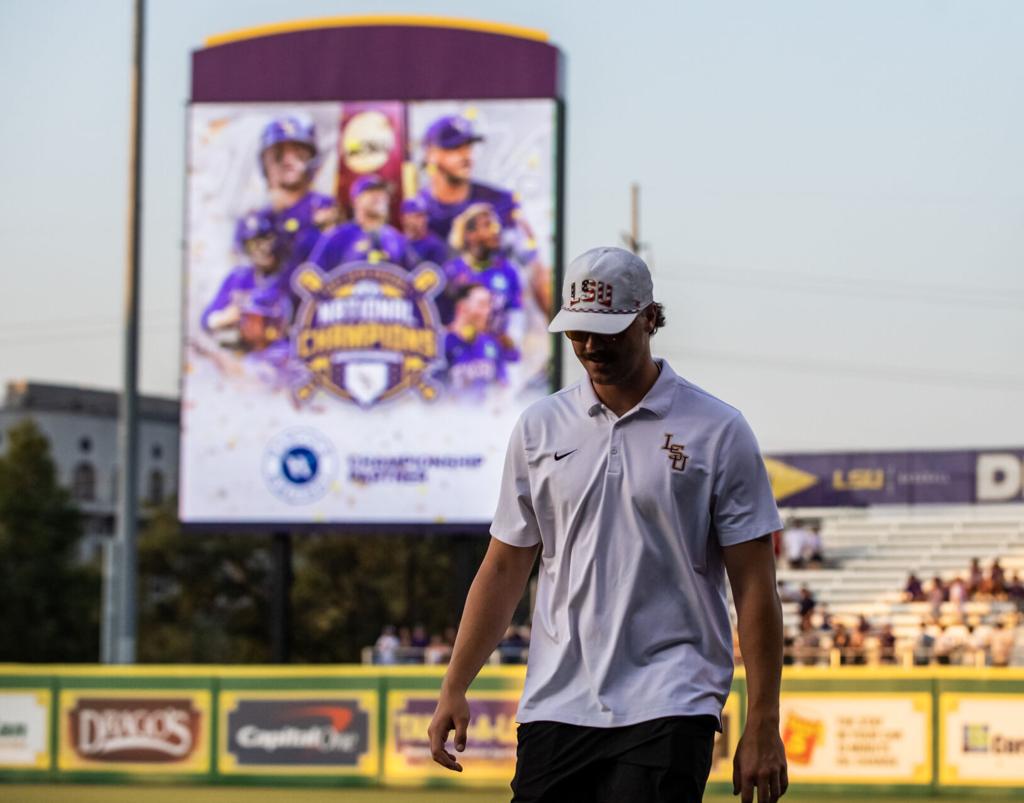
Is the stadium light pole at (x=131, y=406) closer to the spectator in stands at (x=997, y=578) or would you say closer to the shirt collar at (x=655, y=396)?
the spectator in stands at (x=997, y=578)

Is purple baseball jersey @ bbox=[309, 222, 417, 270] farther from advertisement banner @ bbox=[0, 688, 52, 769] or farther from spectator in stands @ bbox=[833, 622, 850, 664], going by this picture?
spectator in stands @ bbox=[833, 622, 850, 664]

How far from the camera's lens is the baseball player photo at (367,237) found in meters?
23.6

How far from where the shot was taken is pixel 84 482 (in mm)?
93312

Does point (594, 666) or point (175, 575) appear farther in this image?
point (175, 575)

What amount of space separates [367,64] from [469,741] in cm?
948

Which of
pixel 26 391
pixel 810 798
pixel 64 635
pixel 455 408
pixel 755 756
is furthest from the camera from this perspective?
pixel 26 391

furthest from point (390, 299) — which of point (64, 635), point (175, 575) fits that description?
point (175, 575)

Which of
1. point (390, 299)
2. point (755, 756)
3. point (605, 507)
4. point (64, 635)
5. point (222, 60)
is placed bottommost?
point (64, 635)

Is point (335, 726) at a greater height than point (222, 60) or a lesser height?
lesser

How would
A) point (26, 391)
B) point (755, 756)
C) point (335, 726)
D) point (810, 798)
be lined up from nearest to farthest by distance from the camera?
1. point (755, 756)
2. point (810, 798)
3. point (335, 726)
4. point (26, 391)

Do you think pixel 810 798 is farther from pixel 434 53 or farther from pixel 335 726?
→ pixel 434 53

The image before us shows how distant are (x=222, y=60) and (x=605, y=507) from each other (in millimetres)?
21183

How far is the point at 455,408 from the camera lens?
23.4m

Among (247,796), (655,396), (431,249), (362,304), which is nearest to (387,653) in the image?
(362,304)
